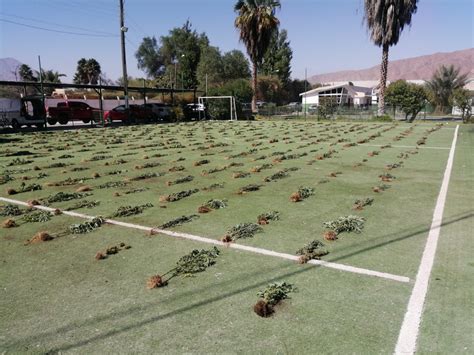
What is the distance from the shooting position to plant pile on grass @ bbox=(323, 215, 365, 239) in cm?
509

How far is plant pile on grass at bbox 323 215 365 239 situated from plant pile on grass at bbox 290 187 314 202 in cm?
120

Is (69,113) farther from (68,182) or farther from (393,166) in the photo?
(393,166)

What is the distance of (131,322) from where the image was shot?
3104 mm

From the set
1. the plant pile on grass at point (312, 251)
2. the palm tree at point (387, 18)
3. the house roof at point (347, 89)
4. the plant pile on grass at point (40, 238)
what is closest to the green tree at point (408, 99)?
the palm tree at point (387, 18)

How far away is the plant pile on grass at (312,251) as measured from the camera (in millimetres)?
4168

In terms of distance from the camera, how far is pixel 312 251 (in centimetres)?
439

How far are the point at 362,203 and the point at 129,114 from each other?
2573cm

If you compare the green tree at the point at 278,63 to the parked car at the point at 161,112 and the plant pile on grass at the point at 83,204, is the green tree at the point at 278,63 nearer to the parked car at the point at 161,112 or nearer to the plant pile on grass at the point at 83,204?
A: the parked car at the point at 161,112

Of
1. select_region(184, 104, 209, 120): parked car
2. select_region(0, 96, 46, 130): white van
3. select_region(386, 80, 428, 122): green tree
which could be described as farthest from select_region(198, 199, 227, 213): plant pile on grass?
select_region(386, 80, 428, 122): green tree

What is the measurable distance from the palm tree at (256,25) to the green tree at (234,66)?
35.2 metres

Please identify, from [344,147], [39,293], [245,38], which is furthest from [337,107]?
[39,293]

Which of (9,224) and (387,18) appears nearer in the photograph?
(9,224)

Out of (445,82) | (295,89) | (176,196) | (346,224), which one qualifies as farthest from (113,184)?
(295,89)

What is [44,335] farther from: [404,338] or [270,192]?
[270,192]
